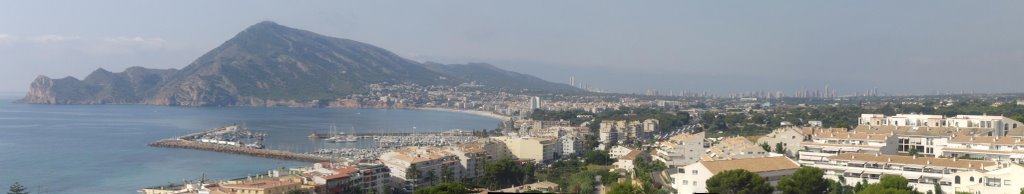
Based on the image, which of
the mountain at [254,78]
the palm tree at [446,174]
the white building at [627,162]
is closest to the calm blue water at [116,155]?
the palm tree at [446,174]

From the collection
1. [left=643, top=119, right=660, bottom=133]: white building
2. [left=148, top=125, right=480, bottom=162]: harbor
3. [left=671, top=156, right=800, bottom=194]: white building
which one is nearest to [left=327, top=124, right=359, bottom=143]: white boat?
[left=148, top=125, right=480, bottom=162]: harbor

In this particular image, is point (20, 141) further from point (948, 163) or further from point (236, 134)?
point (948, 163)

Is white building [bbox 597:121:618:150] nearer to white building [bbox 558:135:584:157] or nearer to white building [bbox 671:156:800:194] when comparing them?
white building [bbox 558:135:584:157]

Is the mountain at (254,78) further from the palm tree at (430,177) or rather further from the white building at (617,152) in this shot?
the palm tree at (430,177)

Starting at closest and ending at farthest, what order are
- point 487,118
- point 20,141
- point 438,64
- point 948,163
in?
1. point 948,163
2. point 20,141
3. point 487,118
4. point 438,64

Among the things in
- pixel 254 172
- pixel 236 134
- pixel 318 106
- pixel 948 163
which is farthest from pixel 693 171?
pixel 318 106
